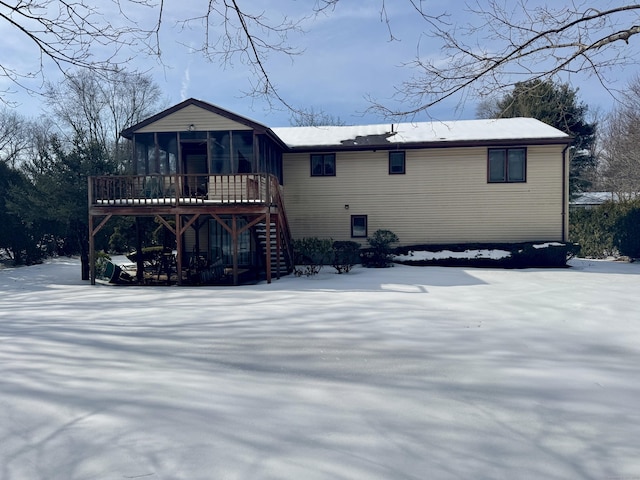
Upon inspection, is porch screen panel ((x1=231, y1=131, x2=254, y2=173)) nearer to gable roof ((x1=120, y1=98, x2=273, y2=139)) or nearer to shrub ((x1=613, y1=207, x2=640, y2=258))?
gable roof ((x1=120, y1=98, x2=273, y2=139))

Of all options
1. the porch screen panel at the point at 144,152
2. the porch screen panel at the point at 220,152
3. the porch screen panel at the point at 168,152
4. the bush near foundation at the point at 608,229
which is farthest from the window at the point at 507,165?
the porch screen panel at the point at 144,152

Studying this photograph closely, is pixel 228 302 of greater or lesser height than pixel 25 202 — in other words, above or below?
below

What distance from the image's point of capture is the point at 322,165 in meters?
17.7

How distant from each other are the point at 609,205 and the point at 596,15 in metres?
16.4

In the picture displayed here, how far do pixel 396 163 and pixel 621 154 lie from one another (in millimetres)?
21482

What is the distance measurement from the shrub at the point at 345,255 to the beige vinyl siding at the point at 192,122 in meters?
5.53

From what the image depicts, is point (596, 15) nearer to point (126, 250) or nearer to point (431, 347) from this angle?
point (431, 347)

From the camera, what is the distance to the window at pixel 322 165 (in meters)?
17.6

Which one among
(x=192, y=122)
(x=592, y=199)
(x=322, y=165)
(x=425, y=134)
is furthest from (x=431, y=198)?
(x=592, y=199)

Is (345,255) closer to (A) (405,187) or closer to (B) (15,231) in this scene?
(A) (405,187)

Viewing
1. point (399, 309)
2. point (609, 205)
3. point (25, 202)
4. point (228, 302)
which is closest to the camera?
point (399, 309)

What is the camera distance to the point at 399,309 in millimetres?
7777

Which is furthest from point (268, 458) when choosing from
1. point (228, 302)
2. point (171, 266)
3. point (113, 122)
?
point (113, 122)

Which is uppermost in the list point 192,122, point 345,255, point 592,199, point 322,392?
point 192,122
